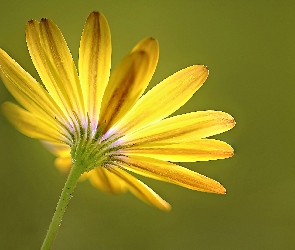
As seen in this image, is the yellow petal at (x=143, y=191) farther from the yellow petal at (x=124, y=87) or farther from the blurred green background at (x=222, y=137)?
the blurred green background at (x=222, y=137)

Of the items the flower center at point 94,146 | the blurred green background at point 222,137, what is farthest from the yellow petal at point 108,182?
the blurred green background at point 222,137

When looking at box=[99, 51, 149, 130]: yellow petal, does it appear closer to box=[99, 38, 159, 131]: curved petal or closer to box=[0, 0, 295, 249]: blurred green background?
box=[99, 38, 159, 131]: curved petal

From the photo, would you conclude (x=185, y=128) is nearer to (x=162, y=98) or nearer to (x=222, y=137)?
(x=162, y=98)

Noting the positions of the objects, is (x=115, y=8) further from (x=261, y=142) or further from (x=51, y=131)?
(x=51, y=131)

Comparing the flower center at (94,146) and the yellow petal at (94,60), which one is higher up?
the yellow petal at (94,60)

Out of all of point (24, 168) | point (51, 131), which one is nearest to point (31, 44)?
point (51, 131)

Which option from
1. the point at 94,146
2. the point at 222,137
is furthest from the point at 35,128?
the point at 222,137
